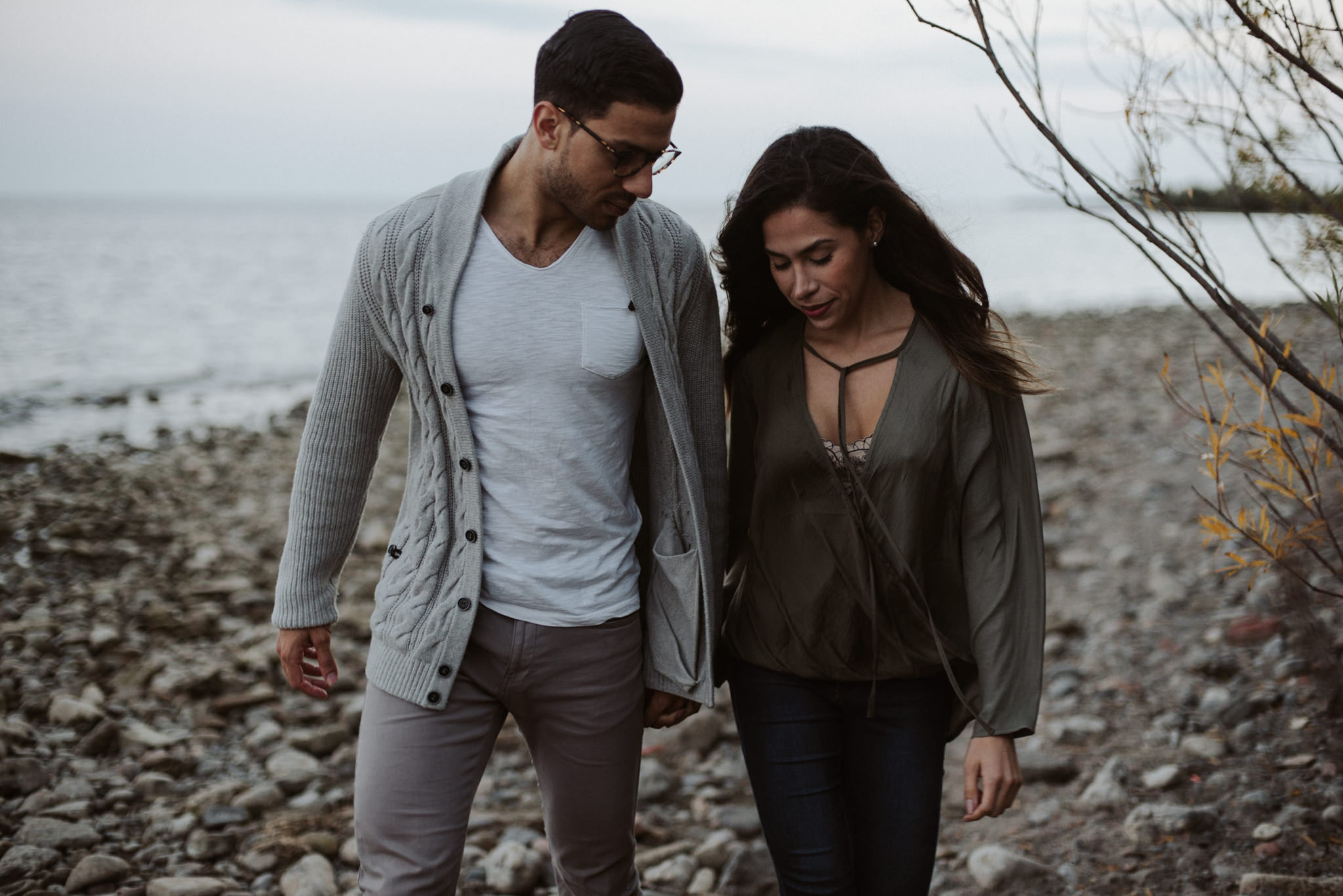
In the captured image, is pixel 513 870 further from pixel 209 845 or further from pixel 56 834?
pixel 56 834

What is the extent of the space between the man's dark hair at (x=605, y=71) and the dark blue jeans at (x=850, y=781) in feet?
4.42

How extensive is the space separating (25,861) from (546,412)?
9.42 ft

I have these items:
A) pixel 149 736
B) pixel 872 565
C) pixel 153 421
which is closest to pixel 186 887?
pixel 149 736

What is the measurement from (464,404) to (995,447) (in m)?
1.17

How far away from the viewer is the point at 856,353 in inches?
101

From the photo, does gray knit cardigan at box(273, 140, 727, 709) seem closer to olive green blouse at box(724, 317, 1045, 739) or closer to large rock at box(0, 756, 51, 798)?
olive green blouse at box(724, 317, 1045, 739)

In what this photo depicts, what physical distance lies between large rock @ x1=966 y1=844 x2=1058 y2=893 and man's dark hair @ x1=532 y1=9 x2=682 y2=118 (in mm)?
2704

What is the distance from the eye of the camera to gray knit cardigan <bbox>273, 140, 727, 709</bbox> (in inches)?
95.0

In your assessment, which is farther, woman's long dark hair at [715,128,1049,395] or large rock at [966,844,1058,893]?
large rock at [966,844,1058,893]

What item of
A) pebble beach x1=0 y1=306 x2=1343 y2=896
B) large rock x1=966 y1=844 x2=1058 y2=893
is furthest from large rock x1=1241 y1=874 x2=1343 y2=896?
large rock x1=966 y1=844 x2=1058 y2=893

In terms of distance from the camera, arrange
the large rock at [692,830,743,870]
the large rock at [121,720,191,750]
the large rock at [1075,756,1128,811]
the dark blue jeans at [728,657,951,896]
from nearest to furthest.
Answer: the dark blue jeans at [728,657,951,896] → the large rock at [692,830,743,870] → the large rock at [1075,756,1128,811] → the large rock at [121,720,191,750]

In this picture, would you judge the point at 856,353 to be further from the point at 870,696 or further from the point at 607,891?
the point at 607,891

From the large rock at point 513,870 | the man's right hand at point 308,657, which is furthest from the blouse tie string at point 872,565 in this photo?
the large rock at point 513,870

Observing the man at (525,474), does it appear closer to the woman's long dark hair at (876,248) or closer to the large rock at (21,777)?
the woman's long dark hair at (876,248)
